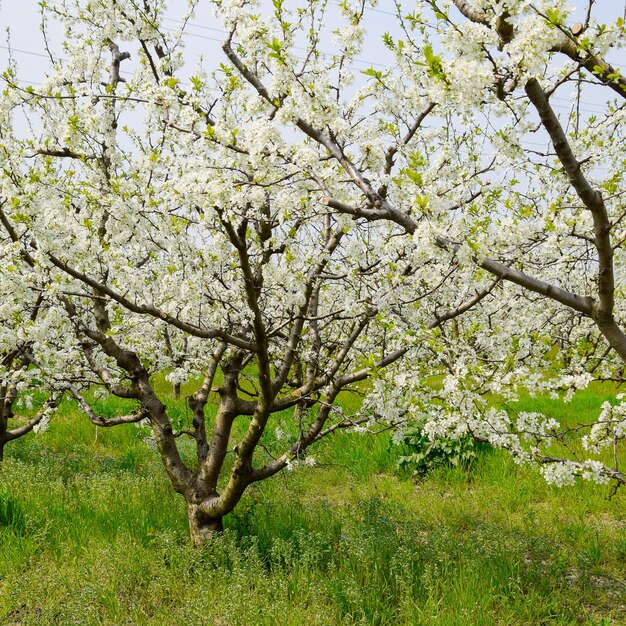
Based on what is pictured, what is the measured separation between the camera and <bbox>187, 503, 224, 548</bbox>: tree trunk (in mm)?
5043

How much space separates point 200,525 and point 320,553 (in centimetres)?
108

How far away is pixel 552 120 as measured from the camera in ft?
8.28

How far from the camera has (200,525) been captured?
508 cm

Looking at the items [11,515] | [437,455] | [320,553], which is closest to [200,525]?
[320,553]

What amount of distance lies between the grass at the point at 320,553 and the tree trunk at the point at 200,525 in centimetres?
13

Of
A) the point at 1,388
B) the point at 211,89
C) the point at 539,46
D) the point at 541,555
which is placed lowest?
the point at 541,555

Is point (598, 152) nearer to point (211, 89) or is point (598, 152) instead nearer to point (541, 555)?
point (211, 89)

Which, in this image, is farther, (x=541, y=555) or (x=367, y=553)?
(x=541, y=555)

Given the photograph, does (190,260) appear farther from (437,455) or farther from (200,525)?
(437,455)

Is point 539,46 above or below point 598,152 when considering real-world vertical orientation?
below

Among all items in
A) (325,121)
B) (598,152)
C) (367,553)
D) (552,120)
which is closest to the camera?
(552,120)

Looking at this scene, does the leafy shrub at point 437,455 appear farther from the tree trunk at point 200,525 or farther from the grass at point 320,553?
the tree trunk at point 200,525

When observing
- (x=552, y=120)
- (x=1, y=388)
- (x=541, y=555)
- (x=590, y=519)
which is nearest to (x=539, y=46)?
(x=552, y=120)

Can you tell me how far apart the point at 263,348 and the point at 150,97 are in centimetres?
183
